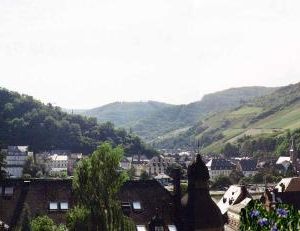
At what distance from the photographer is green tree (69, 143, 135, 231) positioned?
44688 millimetres

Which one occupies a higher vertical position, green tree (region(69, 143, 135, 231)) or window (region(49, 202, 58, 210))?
green tree (region(69, 143, 135, 231))

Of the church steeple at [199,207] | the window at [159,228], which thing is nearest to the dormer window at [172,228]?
the church steeple at [199,207]

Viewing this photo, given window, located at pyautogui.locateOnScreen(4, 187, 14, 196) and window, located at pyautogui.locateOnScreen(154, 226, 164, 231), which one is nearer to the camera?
window, located at pyautogui.locateOnScreen(154, 226, 164, 231)

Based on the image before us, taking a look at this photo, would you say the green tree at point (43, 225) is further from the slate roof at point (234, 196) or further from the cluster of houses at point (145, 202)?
the slate roof at point (234, 196)

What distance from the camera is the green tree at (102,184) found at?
44688mm

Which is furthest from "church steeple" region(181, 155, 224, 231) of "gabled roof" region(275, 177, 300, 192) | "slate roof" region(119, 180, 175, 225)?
"gabled roof" region(275, 177, 300, 192)

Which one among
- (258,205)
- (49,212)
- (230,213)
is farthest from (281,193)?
(258,205)

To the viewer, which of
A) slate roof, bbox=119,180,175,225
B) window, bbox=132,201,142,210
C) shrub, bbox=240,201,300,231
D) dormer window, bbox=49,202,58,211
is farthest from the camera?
window, bbox=132,201,142,210

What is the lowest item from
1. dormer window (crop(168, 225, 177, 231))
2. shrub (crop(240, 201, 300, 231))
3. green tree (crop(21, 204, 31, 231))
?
dormer window (crop(168, 225, 177, 231))

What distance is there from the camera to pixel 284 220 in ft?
54.6

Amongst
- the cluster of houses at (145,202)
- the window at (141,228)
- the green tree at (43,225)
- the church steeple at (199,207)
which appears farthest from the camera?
the window at (141,228)

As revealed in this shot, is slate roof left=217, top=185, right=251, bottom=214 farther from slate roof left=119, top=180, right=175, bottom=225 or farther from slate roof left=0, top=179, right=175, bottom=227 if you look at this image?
slate roof left=0, top=179, right=175, bottom=227

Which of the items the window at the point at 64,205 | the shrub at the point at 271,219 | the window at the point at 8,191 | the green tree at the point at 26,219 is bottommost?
the green tree at the point at 26,219

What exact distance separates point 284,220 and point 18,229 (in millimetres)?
37533
